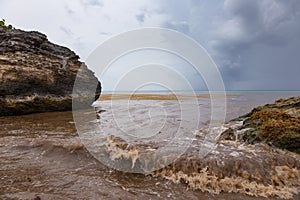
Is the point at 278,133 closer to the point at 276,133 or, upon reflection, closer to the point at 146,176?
the point at 276,133

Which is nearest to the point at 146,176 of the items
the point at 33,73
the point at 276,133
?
the point at 276,133

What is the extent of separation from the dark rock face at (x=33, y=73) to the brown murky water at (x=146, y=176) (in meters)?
7.82

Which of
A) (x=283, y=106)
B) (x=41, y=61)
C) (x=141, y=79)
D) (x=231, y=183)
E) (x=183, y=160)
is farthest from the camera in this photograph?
(x=41, y=61)

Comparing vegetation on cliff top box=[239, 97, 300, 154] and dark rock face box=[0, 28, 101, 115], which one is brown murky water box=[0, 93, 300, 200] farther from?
dark rock face box=[0, 28, 101, 115]

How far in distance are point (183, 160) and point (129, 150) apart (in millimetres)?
1453

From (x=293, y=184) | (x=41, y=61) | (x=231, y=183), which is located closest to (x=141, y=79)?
(x=231, y=183)

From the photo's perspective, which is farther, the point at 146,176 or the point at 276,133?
the point at 276,133

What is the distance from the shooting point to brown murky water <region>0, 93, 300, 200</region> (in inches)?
142

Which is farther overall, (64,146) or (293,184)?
(64,146)

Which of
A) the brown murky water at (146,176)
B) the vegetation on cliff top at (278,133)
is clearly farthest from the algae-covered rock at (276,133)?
the brown murky water at (146,176)

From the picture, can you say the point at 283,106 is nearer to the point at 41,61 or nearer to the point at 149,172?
the point at 149,172

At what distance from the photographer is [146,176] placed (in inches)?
176

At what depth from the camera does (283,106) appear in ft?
33.4

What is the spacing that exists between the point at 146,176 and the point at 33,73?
11.5 meters
